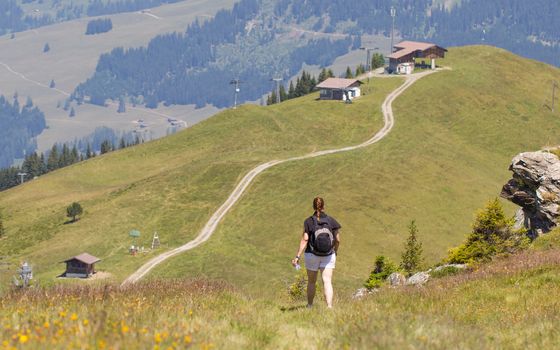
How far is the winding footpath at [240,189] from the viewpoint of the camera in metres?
98.6


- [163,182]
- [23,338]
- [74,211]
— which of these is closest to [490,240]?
[23,338]

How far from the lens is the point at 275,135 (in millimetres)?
156250

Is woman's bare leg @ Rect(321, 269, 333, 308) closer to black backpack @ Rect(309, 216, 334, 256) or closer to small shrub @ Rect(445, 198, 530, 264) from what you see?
black backpack @ Rect(309, 216, 334, 256)

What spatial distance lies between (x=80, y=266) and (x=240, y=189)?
32.7 metres

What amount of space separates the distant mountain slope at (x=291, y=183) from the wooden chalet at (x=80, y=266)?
2085 mm

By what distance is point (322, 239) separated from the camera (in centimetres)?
2292

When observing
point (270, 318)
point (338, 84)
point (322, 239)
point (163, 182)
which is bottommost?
point (338, 84)

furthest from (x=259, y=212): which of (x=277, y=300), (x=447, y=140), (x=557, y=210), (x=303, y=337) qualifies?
(x=303, y=337)

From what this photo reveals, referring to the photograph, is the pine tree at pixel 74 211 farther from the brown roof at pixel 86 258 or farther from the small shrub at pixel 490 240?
the small shrub at pixel 490 240

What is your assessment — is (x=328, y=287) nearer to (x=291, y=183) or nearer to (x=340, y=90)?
(x=291, y=183)

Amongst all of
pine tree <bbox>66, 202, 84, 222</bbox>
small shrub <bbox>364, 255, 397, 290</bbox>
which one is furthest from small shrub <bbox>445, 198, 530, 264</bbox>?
pine tree <bbox>66, 202, 84, 222</bbox>

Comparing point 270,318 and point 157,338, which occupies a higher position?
point 157,338

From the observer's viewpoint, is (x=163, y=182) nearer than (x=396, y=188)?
No

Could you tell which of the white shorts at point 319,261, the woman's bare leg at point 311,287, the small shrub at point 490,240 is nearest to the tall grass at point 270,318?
the woman's bare leg at point 311,287
